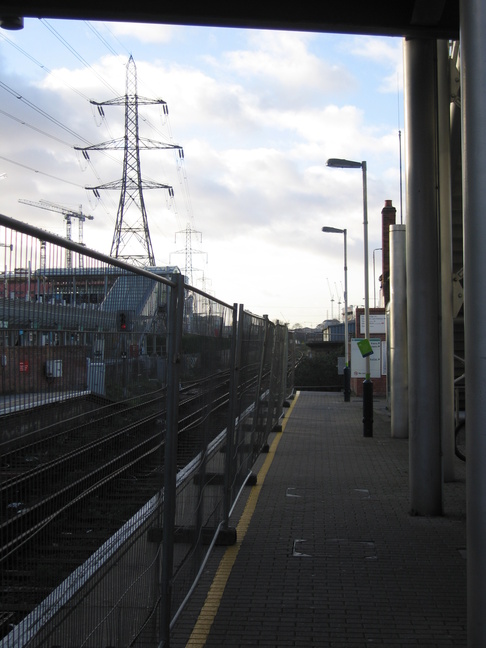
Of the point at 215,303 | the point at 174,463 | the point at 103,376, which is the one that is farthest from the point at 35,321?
the point at 215,303

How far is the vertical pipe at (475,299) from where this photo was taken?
4227mm

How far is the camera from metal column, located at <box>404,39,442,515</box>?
8.12 metres

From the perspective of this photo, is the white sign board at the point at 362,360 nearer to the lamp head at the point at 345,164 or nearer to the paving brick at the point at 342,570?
the lamp head at the point at 345,164

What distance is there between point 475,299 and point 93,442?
254 centimetres

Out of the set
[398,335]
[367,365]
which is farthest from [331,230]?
[398,335]

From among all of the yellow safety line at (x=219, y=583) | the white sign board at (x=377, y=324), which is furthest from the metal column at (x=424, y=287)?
the white sign board at (x=377, y=324)

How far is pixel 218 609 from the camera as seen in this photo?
530 cm

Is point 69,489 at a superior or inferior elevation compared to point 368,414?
superior

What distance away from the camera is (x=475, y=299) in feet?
14.2

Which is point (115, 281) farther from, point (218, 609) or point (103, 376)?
point (218, 609)

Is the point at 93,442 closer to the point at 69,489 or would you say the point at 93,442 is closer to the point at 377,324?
the point at 69,489

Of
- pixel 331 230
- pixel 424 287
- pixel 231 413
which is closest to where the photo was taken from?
pixel 231 413

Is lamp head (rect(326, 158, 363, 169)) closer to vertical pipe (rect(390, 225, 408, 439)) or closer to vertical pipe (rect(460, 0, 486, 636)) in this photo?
vertical pipe (rect(390, 225, 408, 439))

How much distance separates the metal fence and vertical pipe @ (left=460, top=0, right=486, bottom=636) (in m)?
1.69
